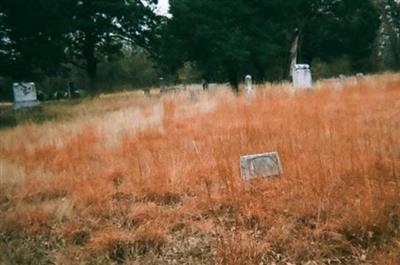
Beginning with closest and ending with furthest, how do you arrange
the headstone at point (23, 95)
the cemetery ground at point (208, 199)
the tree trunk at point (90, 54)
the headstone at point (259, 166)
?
the cemetery ground at point (208, 199) → the headstone at point (259, 166) → the headstone at point (23, 95) → the tree trunk at point (90, 54)

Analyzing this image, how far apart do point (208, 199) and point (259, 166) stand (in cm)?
77

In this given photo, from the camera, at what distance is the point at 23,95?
1778 centimetres

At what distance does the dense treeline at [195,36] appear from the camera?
1470 centimetres

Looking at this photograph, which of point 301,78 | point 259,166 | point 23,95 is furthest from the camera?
point 23,95

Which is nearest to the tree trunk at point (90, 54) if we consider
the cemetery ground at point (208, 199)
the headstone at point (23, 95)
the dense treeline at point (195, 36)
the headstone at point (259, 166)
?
the dense treeline at point (195, 36)

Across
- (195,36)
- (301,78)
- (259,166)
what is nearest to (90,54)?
(195,36)

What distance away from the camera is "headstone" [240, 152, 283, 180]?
441cm

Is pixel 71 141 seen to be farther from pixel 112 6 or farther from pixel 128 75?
pixel 128 75

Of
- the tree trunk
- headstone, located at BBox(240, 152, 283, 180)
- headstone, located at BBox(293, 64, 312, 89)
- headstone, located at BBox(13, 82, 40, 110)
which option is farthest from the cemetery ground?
the tree trunk

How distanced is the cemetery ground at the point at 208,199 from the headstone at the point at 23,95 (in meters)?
11.2

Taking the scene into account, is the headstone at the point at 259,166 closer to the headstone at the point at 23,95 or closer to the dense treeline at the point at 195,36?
the dense treeline at the point at 195,36

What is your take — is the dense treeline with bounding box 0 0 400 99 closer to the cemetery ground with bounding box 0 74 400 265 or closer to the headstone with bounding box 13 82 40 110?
the headstone with bounding box 13 82 40 110

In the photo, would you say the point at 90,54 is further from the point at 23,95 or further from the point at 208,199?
the point at 208,199

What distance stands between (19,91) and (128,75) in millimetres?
20287
